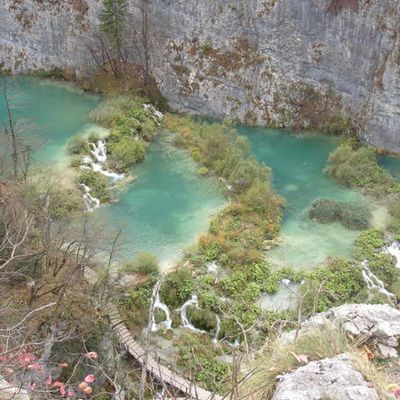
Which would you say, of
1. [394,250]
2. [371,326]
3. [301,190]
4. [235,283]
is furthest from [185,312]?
[371,326]

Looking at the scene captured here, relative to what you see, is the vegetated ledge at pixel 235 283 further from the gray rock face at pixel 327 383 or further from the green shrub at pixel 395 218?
the gray rock face at pixel 327 383

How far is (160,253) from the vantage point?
928 inches

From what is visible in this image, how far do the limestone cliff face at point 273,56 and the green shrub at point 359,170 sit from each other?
283 centimetres

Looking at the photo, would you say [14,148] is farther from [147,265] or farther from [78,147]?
[78,147]

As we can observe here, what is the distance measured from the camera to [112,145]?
3062 centimetres

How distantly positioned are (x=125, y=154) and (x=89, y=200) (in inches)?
163

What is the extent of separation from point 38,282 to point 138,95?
20460 millimetres

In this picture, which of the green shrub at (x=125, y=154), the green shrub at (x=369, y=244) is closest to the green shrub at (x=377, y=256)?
the green shrub at (x=369, y=244)

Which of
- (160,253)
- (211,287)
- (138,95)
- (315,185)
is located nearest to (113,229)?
(160,253)

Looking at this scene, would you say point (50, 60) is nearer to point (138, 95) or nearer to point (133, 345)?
point (138, 95)

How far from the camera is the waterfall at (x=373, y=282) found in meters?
21.8

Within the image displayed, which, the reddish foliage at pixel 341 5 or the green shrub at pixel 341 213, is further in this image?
the reddish foliage at pixel 341 5

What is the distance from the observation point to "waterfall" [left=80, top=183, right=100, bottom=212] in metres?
26.4

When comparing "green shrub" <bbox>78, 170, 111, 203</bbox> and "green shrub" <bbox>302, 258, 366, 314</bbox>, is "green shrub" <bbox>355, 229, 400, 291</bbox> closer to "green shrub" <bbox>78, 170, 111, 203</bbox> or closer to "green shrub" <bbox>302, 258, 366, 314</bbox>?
"green shrub" <bbox>302, 258, 366, 314</bbox>
